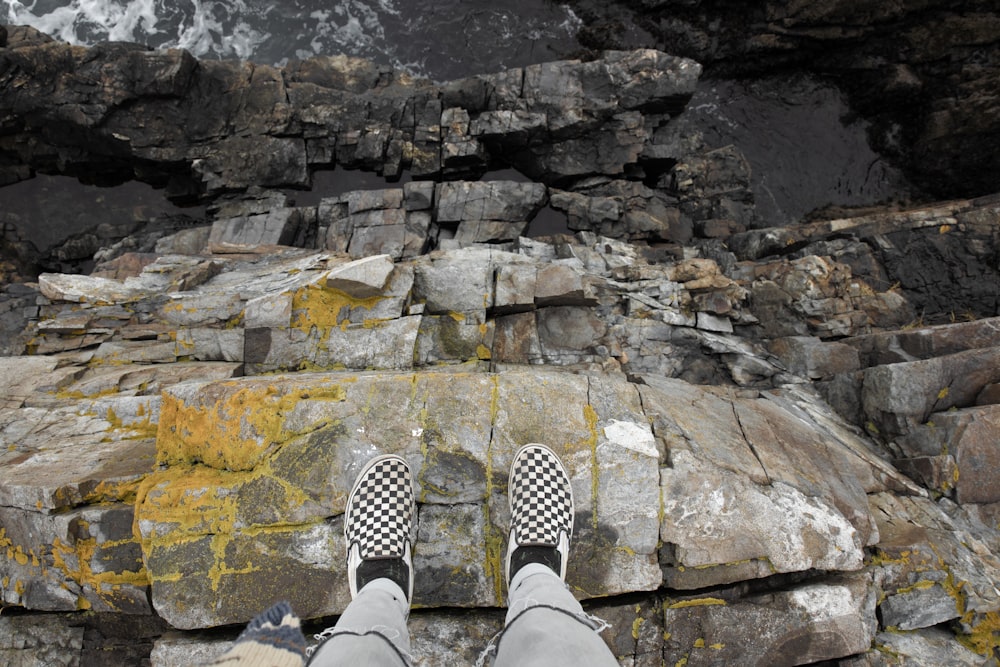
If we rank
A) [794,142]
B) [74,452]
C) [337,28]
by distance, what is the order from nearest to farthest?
[74,452] → [794,142] → [337,28]

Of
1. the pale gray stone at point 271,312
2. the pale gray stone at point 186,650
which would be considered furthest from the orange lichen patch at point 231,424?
the pale gray stone at point 271,312

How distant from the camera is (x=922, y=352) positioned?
670 cm

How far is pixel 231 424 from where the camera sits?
4652 mm

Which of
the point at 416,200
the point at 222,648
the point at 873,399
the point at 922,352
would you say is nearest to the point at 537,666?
the point at 222,648

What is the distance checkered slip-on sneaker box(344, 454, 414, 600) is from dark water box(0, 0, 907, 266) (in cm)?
1127

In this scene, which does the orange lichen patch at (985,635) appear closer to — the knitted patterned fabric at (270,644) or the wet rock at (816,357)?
the wet rock at (816,357)

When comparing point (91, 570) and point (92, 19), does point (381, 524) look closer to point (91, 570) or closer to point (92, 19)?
point (91, 570)

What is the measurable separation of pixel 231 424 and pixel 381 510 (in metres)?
1.82

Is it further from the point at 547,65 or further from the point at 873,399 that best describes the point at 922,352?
the point at 547,65

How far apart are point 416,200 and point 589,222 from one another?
3.82 meters

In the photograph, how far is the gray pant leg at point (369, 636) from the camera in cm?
271

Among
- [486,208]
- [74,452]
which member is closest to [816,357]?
[486,208]

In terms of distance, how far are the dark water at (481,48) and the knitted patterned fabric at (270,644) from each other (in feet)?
40.0

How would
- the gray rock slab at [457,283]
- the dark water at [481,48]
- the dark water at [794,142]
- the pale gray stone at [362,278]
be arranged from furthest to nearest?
the dark water at [481,48], the dark water at [794,142], the gray rock slab at [457,283], the pale gray stone at [362,278]
